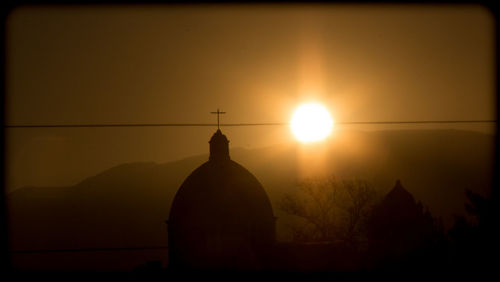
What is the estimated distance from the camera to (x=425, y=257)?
12.4 m

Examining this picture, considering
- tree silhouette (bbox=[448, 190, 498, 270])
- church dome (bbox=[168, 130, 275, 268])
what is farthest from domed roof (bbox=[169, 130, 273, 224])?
tree silhouette (bbox=[448, 190, 498, 270])

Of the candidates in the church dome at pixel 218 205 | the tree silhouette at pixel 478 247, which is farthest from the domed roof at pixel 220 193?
the tree silhouette at pixel 478 247

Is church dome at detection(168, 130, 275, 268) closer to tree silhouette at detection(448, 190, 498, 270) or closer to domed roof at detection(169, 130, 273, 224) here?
domed roof at detection(169, 130, 273, 224)

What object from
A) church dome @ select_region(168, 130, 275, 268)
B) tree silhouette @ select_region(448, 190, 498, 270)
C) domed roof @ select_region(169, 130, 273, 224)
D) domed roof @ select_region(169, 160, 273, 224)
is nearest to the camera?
tree silhouette @ select_region(448, 190, 498, 270)

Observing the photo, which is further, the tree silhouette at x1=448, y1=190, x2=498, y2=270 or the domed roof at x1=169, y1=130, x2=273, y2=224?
the domed roof at x1=169, y1=130, x2=273, y2=224

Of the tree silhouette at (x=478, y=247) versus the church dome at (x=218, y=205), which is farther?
the church dome at (x=218, y=205)

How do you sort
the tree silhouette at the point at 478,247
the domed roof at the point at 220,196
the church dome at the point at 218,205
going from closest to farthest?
the tree silhouette at the point at 478,247
the church dome at the point at 218,205
the domed roof at the point at 220,196

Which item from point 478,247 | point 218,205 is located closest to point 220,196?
point 218,205

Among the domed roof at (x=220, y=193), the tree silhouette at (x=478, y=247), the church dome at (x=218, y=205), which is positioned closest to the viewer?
the tree silhouette at (x=478, y=247)

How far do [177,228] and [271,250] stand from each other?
35.3 ft

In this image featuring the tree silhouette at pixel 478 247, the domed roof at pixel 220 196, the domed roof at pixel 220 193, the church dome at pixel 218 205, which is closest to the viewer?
the tree silhouette at pixel 478 247

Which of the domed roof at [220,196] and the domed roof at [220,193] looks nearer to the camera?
the domed roof at [220,193]

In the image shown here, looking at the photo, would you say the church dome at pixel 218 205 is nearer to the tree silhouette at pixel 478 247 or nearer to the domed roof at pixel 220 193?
the domed roof at pixel 220 193

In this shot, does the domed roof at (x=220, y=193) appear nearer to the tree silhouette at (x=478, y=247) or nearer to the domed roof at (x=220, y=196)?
the domed roof at (x=220, y=196)
